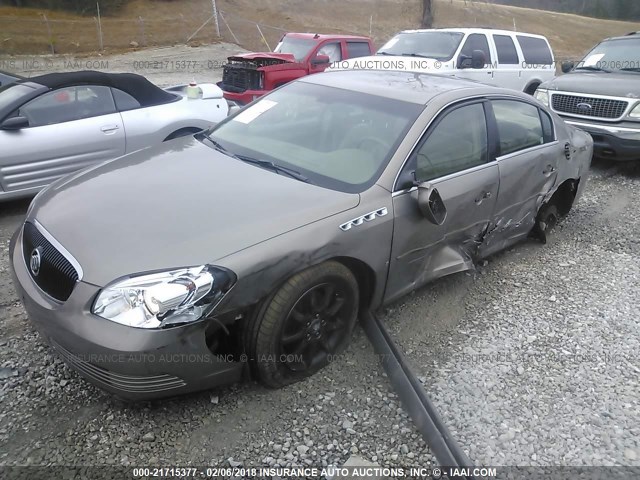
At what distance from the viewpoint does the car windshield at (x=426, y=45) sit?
29.1 ft

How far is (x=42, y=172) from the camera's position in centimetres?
495

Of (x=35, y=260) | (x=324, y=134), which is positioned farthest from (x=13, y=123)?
(x=324, y=134)

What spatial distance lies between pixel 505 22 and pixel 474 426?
49.1 meters

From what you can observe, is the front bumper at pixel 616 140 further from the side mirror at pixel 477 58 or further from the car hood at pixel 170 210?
the car hood at pixel 170 210

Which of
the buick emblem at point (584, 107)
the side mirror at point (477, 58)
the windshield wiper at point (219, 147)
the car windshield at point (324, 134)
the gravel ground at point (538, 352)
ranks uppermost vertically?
the car windshield at point (324, 134)

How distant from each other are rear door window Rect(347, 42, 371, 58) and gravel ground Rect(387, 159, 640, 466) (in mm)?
7398

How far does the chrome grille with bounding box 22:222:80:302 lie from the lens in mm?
2334

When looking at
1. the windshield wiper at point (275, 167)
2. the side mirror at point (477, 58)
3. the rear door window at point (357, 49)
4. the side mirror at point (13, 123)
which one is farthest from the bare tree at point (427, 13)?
the windshield wiper at point (275, 167)

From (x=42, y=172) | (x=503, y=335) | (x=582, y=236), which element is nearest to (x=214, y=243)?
(x=503, y=335)

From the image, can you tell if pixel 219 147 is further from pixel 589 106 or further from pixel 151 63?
pixel 151 63

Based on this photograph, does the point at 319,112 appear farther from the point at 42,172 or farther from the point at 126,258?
the point at 42,172

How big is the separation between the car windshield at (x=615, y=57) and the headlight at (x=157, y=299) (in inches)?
306

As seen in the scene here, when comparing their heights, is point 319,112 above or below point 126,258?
above

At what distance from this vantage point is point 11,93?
16.8 feet
